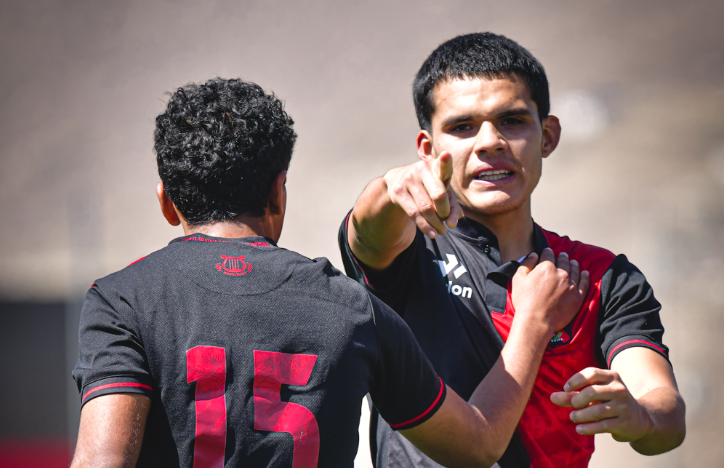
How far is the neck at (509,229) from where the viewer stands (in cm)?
189

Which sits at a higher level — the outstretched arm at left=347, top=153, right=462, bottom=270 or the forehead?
the forehead

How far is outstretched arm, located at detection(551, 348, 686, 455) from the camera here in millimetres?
1293

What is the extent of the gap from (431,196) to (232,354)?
1.46 ft

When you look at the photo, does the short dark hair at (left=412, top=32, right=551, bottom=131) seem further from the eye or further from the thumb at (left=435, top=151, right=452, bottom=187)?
the thumb at (left=435, top=151, right=452, bottom=187)

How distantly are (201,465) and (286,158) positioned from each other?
65 centimetres

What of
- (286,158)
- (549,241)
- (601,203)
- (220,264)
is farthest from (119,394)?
(601,203)

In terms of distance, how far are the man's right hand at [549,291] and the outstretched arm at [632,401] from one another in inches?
6.8

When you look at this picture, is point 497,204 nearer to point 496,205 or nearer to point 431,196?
point 496,205

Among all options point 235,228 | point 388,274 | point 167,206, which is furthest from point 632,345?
point 167,206

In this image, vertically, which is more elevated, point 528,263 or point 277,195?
point 277,195

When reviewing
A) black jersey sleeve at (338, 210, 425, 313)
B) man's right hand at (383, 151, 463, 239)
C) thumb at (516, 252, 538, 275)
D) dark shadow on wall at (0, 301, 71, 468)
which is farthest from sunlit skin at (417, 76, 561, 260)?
dark shadow on wall at (0, 301, 71, 468)

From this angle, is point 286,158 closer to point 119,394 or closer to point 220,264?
point 220,264

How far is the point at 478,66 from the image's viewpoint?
72.5 inches

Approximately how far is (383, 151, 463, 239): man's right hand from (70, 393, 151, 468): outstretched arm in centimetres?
57
